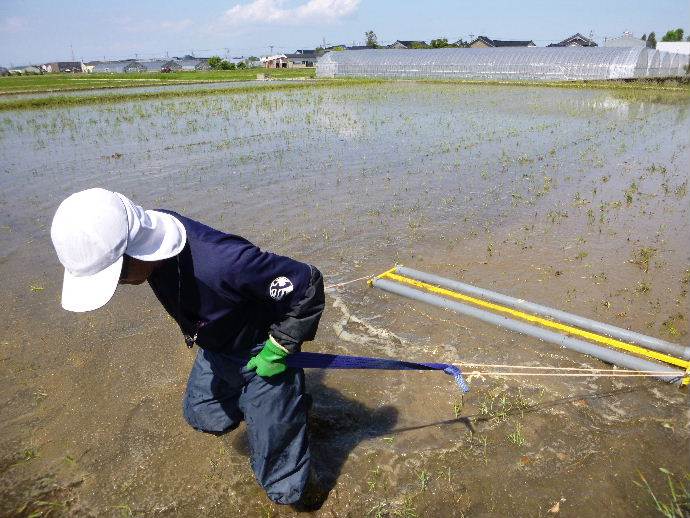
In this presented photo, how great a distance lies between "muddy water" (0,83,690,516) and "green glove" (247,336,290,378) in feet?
3.29

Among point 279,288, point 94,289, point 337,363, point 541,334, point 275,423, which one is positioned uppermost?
point 94,289

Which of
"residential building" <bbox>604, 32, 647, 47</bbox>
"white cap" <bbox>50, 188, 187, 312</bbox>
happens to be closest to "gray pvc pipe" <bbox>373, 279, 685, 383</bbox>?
"white cap" <bbox>50, 188, 187, 312</bbox>

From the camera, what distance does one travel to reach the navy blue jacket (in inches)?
81.6

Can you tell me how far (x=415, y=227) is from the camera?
22.3 feet

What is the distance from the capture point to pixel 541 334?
401 centimetres

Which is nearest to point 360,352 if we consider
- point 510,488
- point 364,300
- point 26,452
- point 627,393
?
point 364,300

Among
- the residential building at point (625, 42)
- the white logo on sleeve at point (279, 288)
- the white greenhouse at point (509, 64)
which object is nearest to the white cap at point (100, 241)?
the white logo on sleeve at point (279, 288)

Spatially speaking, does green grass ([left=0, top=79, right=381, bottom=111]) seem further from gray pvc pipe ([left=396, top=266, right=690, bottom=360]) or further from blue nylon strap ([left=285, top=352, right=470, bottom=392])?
blue nylon strap ([left=285, top=352, right=470, bottom=392])

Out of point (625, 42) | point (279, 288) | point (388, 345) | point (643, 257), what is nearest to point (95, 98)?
point (388, 345)

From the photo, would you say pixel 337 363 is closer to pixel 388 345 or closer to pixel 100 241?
pixel 100 241

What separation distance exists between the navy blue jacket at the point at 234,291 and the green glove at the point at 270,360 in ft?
0.13

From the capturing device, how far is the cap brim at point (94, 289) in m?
1.86

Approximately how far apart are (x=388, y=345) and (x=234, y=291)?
90.4 inches

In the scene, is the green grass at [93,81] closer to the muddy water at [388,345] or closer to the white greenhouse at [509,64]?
the white greenhouse at [509,64]
